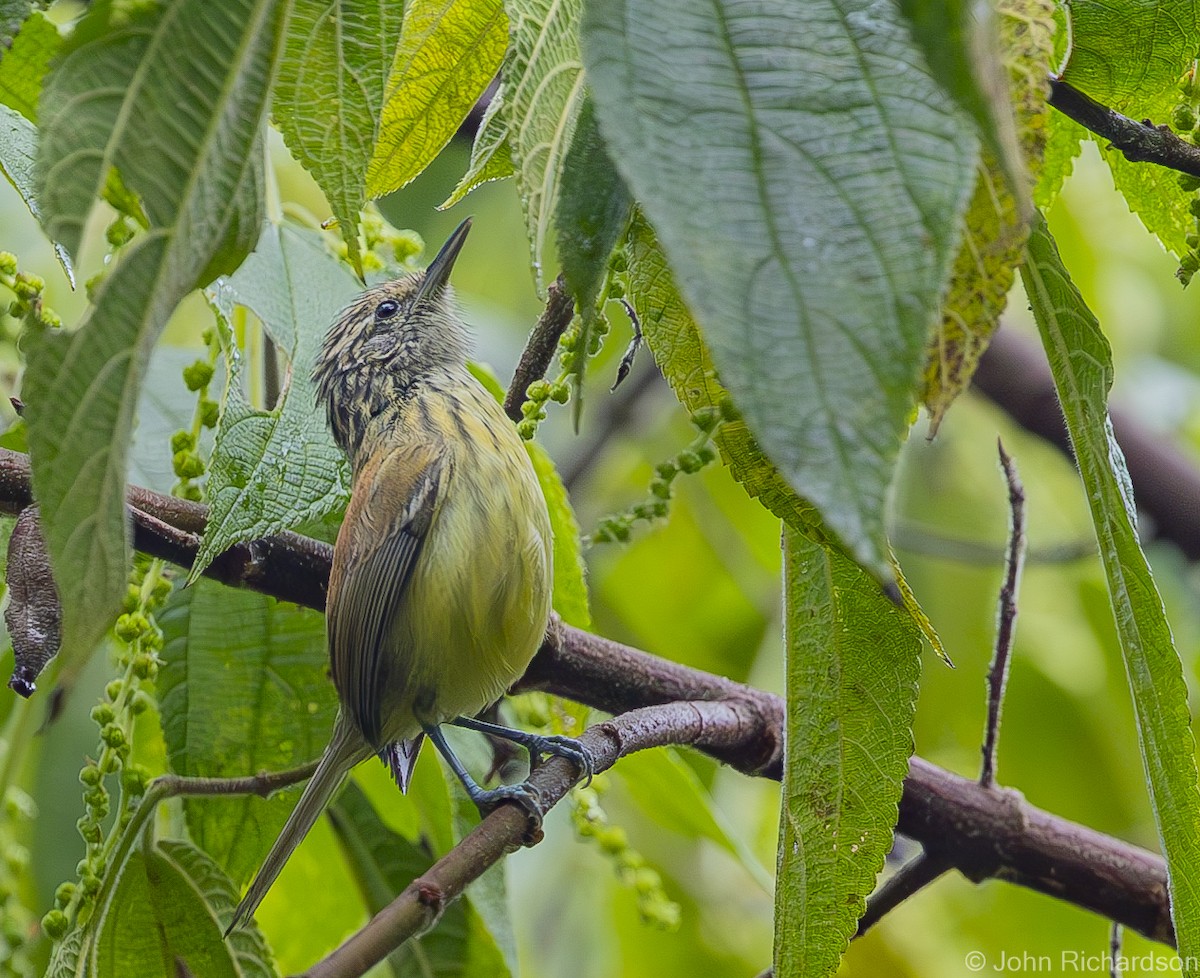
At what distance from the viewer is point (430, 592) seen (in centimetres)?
201

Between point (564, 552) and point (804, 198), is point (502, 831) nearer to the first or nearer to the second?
point (564, 552)

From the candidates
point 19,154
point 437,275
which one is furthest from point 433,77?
point 437,275

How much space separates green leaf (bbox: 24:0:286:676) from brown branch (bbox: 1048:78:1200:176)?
81 cm

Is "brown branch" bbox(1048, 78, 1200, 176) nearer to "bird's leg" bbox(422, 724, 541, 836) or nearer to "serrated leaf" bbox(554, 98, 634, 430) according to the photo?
"serrated leaf" bbox(554, 98, 634, 430)

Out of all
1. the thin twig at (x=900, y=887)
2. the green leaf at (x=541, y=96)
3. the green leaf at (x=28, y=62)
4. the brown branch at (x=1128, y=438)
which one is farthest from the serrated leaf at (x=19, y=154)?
the brown branch at (x=1128, y=438)

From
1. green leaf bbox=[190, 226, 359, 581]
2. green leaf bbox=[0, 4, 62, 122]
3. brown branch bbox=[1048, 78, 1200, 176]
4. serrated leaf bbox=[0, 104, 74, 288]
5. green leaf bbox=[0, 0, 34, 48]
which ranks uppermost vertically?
green leaf bbox=[0, 0, 34, 48]

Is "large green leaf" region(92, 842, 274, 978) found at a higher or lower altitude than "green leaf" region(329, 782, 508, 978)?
higher

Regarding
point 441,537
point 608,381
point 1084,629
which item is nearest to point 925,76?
point 441,537

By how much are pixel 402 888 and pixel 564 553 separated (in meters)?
0.62

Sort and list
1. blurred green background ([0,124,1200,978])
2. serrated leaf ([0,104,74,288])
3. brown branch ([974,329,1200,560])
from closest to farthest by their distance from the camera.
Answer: serrated leaf ([0,104,74,288]) < blurred green background ([0,124,1200,978]) < brown branch ([974,329,1200,560])

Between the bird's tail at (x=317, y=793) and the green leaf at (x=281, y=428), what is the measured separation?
0.41 meters

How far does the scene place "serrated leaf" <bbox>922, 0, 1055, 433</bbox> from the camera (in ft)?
2.75

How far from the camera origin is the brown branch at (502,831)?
1.27m

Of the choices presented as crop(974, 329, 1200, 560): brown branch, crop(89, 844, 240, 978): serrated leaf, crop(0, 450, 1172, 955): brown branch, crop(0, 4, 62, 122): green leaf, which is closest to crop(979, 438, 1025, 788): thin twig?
crop(0, 450, 1172, 955): brown branch
